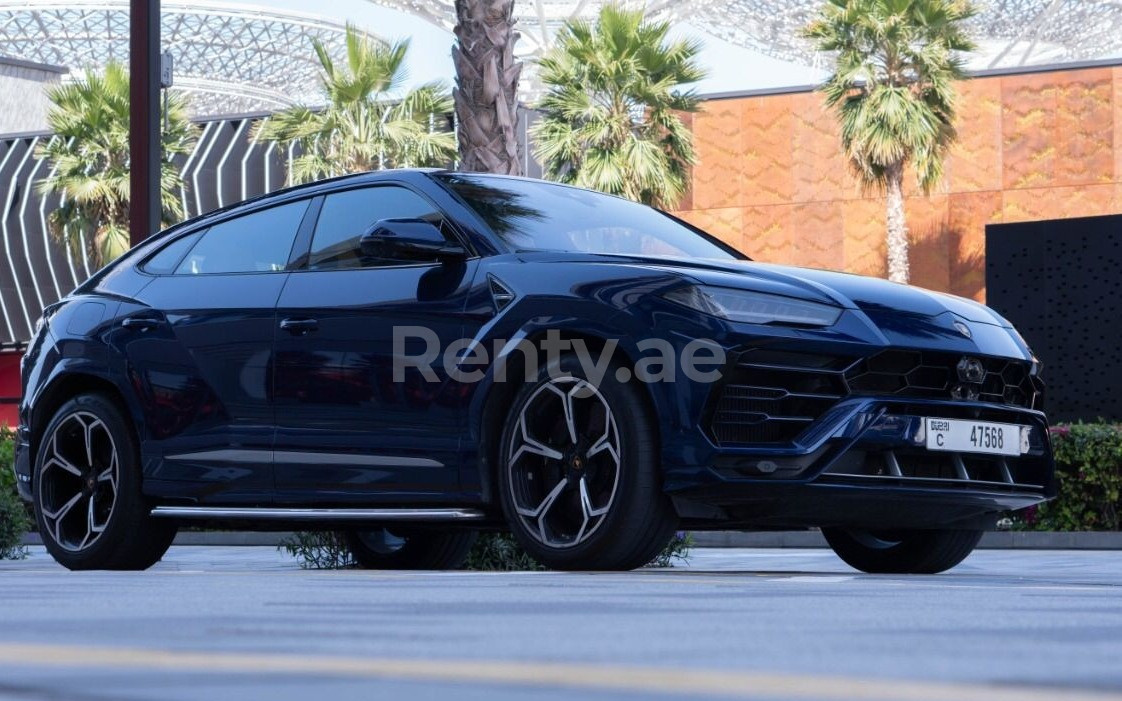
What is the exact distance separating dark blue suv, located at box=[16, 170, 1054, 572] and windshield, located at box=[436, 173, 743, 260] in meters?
0.02

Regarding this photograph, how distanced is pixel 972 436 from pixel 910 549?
4.06 feet

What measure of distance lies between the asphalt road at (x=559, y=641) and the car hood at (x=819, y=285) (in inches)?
52.1

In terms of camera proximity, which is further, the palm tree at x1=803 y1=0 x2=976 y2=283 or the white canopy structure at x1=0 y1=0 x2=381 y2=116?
the white canopy structure at x1=0 y1=0 x2=381 y2=116

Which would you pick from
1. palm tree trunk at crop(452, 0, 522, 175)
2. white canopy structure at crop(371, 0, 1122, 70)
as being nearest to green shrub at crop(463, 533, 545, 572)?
palm tree trunk at crop(452, 0, 522, 175)

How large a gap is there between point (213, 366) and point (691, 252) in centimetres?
182

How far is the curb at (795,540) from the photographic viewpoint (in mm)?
15590

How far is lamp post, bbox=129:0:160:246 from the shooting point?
11.7 metres

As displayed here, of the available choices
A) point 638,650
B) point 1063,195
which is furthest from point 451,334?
point 1063,195

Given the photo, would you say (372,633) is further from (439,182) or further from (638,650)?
(439,182)

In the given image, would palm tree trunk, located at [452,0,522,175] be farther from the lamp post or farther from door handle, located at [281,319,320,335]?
door handle, located at [281,319,320,335]

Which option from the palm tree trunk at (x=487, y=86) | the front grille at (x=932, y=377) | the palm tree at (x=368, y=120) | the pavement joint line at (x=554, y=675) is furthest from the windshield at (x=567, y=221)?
the palm tree at (x=368, y=120)

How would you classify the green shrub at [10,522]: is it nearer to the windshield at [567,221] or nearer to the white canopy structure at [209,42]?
the windshield at [567,221]

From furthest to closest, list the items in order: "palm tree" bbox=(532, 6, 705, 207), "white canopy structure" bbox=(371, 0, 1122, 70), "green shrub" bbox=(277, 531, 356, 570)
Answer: "white canopy structure" bbox=(371, 0, 1122, 70), "palm tree" bbox=(532, 6, 705, 207), "green shrub" bbox=(277, 531, 356, 570)

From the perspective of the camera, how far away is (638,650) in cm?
272
